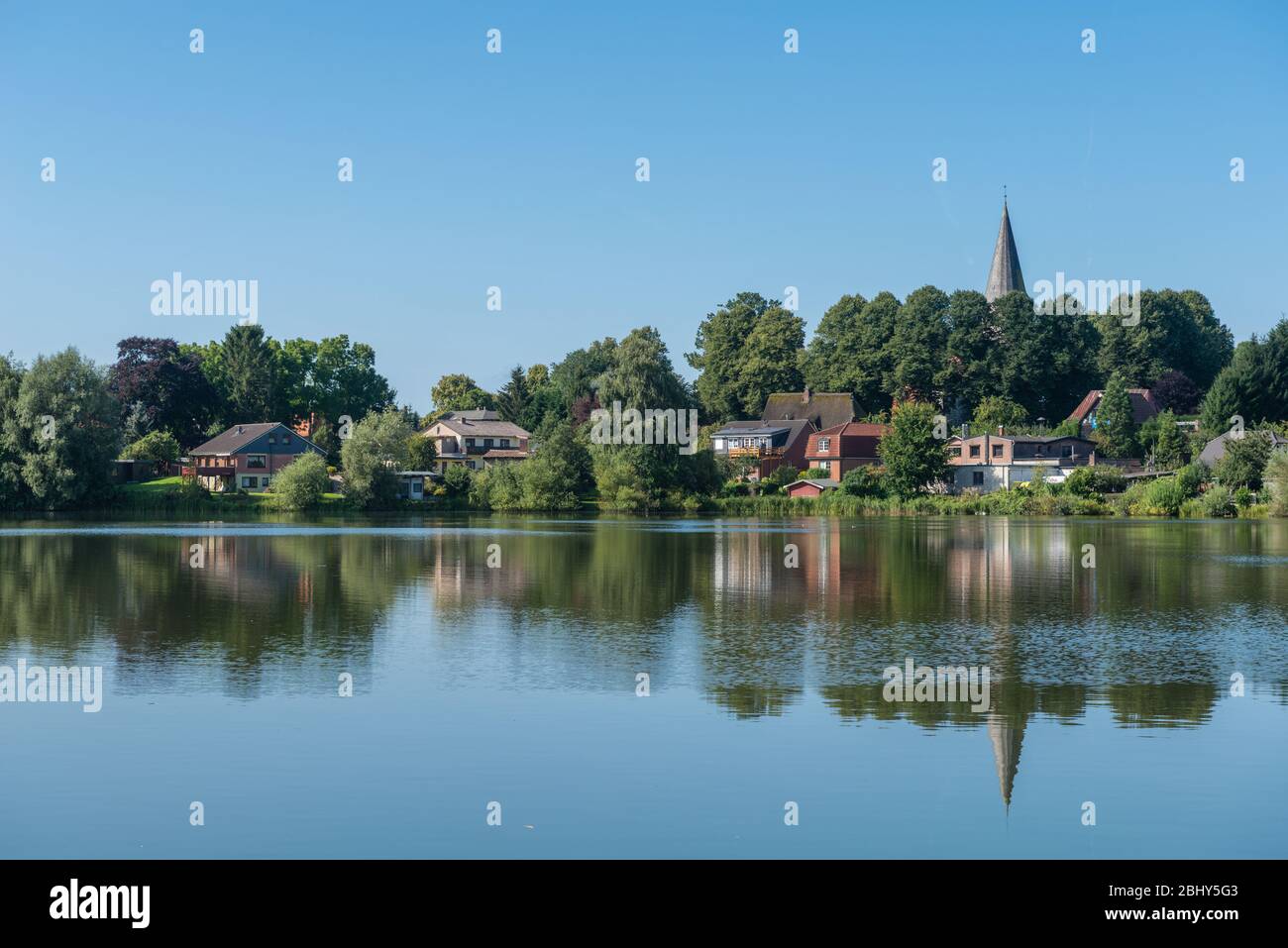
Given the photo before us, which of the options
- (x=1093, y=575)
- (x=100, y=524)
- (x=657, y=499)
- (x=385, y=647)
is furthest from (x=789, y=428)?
(x=385, y=647)

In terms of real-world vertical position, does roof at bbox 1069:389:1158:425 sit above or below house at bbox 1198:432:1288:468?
above

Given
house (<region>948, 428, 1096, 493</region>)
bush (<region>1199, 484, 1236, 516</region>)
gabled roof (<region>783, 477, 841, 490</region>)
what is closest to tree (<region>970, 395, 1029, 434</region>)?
house (<region>948, 428, 1096, 493</region>)

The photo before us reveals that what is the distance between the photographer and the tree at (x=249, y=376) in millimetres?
120812

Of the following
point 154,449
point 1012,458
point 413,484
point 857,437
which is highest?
point 154,449

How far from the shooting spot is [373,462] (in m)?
88.5

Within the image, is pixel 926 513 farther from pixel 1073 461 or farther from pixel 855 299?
pixel 855 299

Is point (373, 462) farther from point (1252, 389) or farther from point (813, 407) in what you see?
point (1252, 389)

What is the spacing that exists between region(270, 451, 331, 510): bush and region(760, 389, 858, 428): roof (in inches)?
1734

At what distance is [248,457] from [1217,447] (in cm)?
7502

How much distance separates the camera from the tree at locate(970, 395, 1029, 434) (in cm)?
10715

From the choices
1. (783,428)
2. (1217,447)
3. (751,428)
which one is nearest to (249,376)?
(751,428)

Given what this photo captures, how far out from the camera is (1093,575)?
36.3 meters

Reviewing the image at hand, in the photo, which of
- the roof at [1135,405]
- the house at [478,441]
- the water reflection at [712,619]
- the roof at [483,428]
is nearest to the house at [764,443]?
the house at [478,441]

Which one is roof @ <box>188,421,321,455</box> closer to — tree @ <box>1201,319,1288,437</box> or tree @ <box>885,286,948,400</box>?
tree @ <box>885,286,948,400</box>
